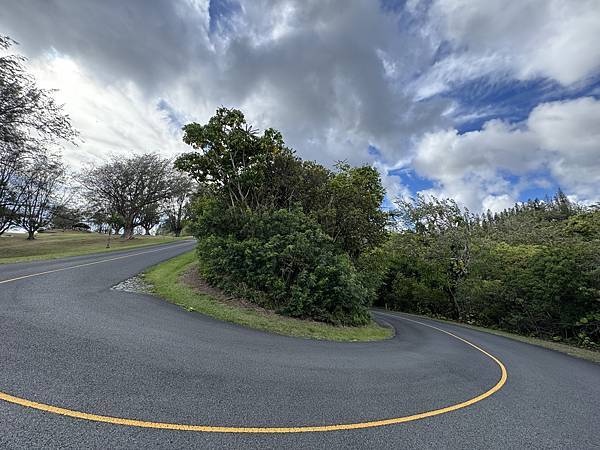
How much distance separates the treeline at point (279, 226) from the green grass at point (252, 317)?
2.57 ft

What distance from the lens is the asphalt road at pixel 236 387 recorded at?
3.31 meters

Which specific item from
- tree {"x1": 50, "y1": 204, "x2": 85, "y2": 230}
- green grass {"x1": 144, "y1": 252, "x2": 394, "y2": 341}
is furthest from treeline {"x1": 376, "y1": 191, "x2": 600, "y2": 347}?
tree {"x1": 50, "y1": 204, "x2": 85, "y2": 230}

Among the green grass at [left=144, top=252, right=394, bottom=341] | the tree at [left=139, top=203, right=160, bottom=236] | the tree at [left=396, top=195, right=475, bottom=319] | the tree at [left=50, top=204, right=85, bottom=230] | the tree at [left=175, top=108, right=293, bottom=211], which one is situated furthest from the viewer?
the tree at [left=139, top=203, right=160, bottom=236]

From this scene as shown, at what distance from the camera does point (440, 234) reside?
2472cm

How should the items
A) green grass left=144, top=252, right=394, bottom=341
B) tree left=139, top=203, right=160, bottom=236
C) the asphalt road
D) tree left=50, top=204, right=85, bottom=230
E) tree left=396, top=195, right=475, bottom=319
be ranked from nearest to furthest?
1. the asphalt road
2. green grass left=144, top=252, right=394, bottom=341
3. tree left=396, top=195, right=475, bottom=319
4. tree left=50, top=204, right=85, bottom=230
5. tree left=139, top=203, right=160, bottom=236

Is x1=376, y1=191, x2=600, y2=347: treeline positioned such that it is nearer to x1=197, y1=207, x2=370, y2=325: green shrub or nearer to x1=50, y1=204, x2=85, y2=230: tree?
x1=197, y1=207, x2=370, y2=325: green shrub

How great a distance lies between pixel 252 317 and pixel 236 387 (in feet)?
18.8

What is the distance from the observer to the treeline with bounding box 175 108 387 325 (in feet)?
39.8

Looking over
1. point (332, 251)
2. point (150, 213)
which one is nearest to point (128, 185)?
point (150, 213)

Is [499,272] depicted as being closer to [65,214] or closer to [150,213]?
[150,213]

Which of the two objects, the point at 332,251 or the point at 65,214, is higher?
the point at 65,214

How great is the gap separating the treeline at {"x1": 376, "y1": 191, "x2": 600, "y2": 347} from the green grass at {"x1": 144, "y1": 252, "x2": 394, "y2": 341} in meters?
11.0

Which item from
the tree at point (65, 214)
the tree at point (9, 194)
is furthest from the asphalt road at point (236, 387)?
the tree at point (65, 214)

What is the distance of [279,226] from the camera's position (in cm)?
1309
